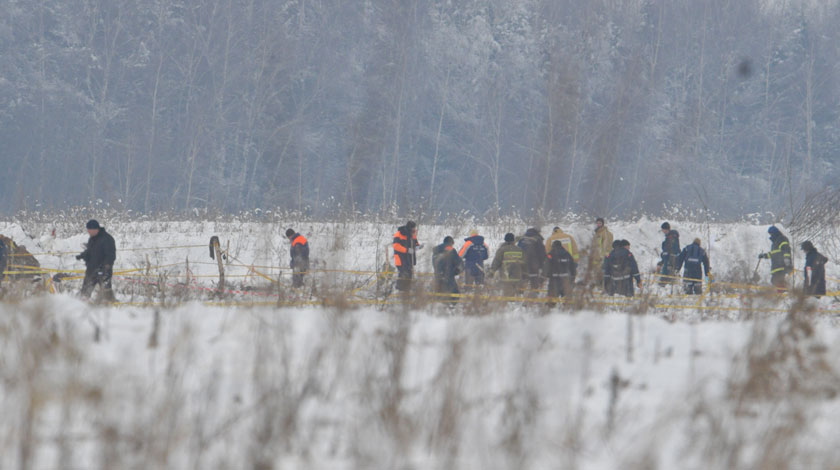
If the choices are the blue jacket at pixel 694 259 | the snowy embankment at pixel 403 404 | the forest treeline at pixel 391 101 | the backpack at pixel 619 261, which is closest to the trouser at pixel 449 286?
the backpack at pixel 619 261

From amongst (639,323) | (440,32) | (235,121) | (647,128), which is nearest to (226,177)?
(235,121)

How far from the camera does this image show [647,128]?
137 feet

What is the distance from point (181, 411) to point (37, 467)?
2.07ft

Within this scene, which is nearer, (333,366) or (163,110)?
(333,366)

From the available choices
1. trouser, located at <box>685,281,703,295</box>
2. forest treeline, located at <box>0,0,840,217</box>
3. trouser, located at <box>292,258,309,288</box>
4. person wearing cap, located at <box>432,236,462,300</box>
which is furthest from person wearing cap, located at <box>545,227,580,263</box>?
forest treeline, located at <box>0,0,840,217</box>

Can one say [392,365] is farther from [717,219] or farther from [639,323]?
[717,219]

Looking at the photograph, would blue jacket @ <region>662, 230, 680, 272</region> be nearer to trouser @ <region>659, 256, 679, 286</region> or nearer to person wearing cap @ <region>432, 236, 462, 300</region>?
trouser @ <region>659, 256, 679, 286</region>

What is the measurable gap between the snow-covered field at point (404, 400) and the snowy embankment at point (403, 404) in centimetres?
1

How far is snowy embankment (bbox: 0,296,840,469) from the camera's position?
3.52 meters

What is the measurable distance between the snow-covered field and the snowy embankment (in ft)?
0.04

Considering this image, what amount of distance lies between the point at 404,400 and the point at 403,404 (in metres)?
0.06

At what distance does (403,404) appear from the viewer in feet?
13.6

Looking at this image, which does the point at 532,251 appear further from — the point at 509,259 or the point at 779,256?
A: the point at 779,256

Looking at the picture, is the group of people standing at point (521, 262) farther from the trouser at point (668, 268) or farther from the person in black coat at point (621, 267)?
the trouser at point (668, 268)
